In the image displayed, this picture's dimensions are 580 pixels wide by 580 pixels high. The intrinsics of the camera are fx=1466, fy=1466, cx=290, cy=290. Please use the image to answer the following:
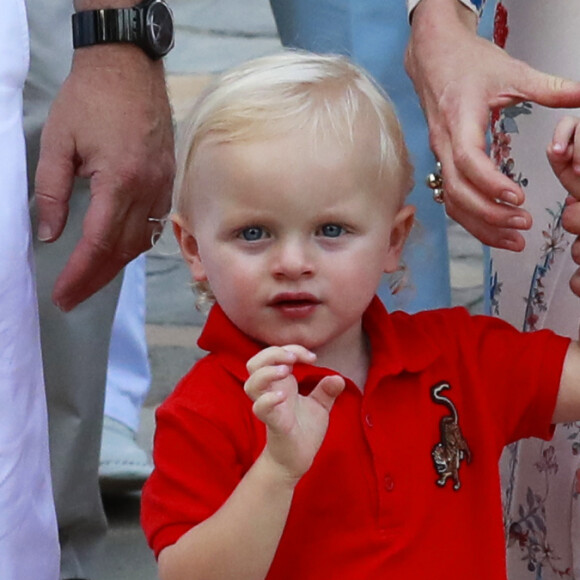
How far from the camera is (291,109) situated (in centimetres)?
166

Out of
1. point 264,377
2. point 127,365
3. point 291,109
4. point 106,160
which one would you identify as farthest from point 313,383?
point 127,365

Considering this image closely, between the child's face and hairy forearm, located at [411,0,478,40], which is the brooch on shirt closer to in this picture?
the child's face

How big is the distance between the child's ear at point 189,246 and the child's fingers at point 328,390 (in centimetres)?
23

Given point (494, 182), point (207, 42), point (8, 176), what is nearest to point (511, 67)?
point (494, 182)

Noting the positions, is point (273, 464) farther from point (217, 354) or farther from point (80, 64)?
point (80, 64)

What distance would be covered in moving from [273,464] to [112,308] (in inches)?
42.9

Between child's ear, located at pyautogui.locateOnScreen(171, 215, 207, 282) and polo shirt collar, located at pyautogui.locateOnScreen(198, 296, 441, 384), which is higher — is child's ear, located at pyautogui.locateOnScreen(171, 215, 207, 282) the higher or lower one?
the higher one

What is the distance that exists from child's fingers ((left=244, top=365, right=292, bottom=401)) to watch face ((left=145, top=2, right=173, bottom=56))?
27.7 inches

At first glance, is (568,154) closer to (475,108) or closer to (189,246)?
(475,108)

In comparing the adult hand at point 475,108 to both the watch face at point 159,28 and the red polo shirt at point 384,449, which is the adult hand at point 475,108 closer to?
the red polo shirt at point 384,449

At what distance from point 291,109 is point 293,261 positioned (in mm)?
183

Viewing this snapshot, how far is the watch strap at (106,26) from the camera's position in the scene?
2.00 metres

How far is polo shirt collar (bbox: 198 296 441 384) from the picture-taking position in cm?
168

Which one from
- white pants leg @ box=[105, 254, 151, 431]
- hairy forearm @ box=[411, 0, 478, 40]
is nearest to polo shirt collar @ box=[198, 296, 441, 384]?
hairy forearm @ box=[411, 0, 478, 40]
